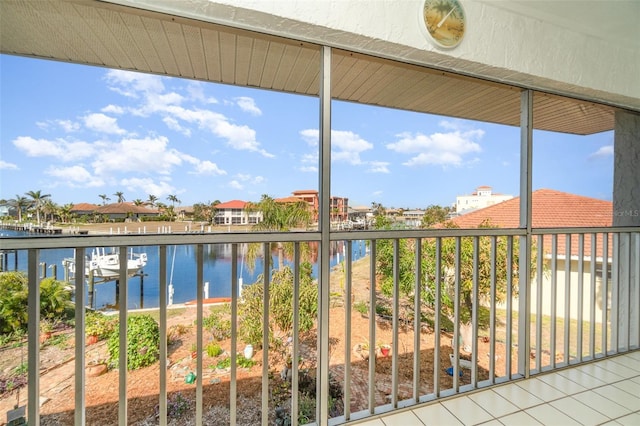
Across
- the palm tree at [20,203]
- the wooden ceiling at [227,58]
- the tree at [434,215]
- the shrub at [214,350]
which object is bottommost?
the shrub at [214,350]

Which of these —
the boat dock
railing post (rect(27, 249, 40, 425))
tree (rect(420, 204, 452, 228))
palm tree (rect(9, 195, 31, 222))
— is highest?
palm tree (rect(9, 195, 31, 222))

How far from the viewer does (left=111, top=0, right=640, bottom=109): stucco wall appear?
52.4 inches

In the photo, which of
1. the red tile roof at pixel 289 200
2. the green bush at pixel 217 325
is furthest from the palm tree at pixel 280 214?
the green bush at pixel 217 325

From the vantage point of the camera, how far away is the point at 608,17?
1.89 m

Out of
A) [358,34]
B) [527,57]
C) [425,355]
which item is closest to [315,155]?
[358,34]

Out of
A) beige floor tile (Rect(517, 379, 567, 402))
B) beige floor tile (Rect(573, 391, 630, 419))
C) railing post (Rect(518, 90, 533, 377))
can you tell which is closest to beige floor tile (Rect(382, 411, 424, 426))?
beige floor tile (Rect(517, 379, 567, 402))

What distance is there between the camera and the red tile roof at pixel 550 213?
2.08 meters

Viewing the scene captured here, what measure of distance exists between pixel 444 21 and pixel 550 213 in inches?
65.9

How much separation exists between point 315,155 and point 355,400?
103 inches

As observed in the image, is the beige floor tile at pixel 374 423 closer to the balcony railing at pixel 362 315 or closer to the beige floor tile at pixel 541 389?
the balcony railing at pixel 362 315

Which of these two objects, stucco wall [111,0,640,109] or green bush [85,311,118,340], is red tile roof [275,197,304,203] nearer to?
stucco wall [111,0,640,109]

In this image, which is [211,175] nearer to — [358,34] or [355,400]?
[358,34]

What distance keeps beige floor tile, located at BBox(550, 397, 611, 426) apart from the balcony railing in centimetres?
28

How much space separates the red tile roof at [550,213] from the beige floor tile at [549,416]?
112 centimetres
